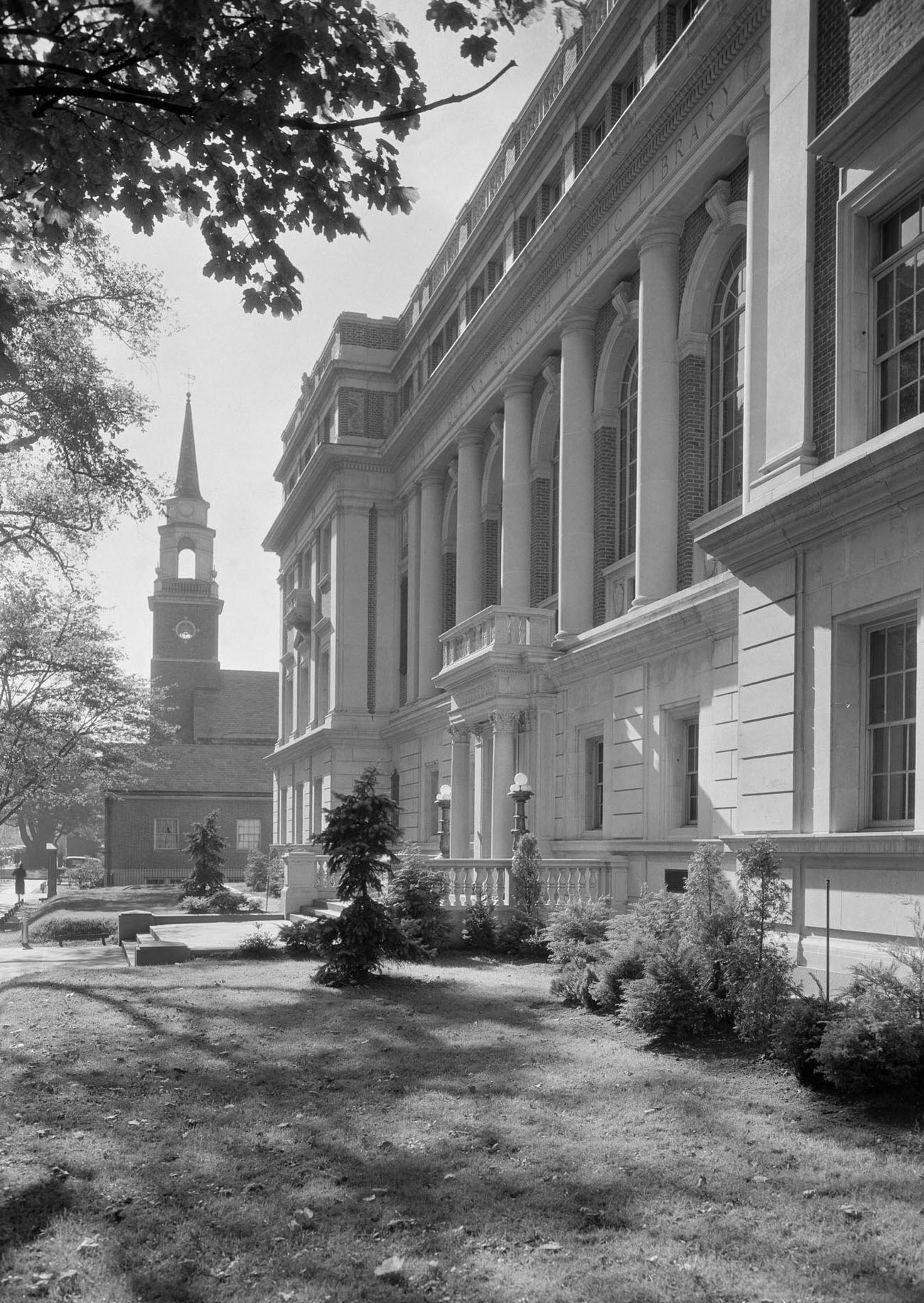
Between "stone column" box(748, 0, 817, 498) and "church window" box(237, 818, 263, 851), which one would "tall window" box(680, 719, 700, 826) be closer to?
"stone column" box(748, 0, 817, 498)

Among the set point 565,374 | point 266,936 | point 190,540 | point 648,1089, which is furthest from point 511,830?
point 190,540

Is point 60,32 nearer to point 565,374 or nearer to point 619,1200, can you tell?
point 619,1200

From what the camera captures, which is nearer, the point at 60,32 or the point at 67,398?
the point at 60,32

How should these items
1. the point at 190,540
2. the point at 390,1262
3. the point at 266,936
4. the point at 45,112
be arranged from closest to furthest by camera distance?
the point at 390,1262
the point at 45,112
the point at 266,936
the point at 190,540

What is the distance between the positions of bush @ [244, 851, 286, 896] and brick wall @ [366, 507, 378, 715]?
6.71 metres

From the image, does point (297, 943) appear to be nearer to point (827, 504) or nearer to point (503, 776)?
point (503, 776)

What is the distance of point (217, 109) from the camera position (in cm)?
711

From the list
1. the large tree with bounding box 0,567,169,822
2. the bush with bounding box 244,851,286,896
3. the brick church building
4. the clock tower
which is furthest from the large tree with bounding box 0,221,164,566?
the clock tower

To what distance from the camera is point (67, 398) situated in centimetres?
2117

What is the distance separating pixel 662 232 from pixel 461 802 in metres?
14.4

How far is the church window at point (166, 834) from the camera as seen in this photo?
65.8m

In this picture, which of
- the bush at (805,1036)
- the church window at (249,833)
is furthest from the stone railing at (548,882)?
the church window at (249,833)

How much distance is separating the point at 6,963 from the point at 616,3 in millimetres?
20659

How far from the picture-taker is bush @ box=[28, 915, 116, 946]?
1178 inches
